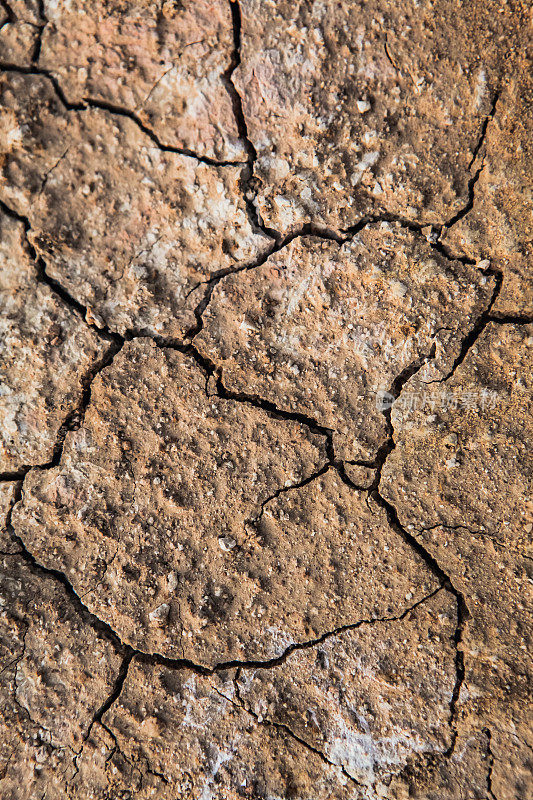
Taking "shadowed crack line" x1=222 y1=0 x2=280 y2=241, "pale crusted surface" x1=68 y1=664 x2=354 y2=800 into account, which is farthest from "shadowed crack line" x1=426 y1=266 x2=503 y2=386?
"pale crusted surface" x1=68 y1=664 x2=354 y2=800

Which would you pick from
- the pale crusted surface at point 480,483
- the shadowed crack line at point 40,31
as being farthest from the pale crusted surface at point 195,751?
the shadowed crack line at point 40,31

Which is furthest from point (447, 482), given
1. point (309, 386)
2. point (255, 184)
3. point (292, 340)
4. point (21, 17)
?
point (21, 17)

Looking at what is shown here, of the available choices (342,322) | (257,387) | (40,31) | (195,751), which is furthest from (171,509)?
(40,31)

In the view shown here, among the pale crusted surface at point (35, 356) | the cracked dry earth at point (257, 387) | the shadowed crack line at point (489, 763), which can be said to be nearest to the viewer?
the shadowed crack line at point (489, 763)

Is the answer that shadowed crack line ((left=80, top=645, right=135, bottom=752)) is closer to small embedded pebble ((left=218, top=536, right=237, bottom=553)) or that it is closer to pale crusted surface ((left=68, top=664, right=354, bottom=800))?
A: pale crusted surface ((left=68, top=664, right=354, bottom=800))

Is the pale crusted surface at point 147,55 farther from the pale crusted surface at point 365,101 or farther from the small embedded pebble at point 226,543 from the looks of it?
the small embedded pebble at point 226,543
